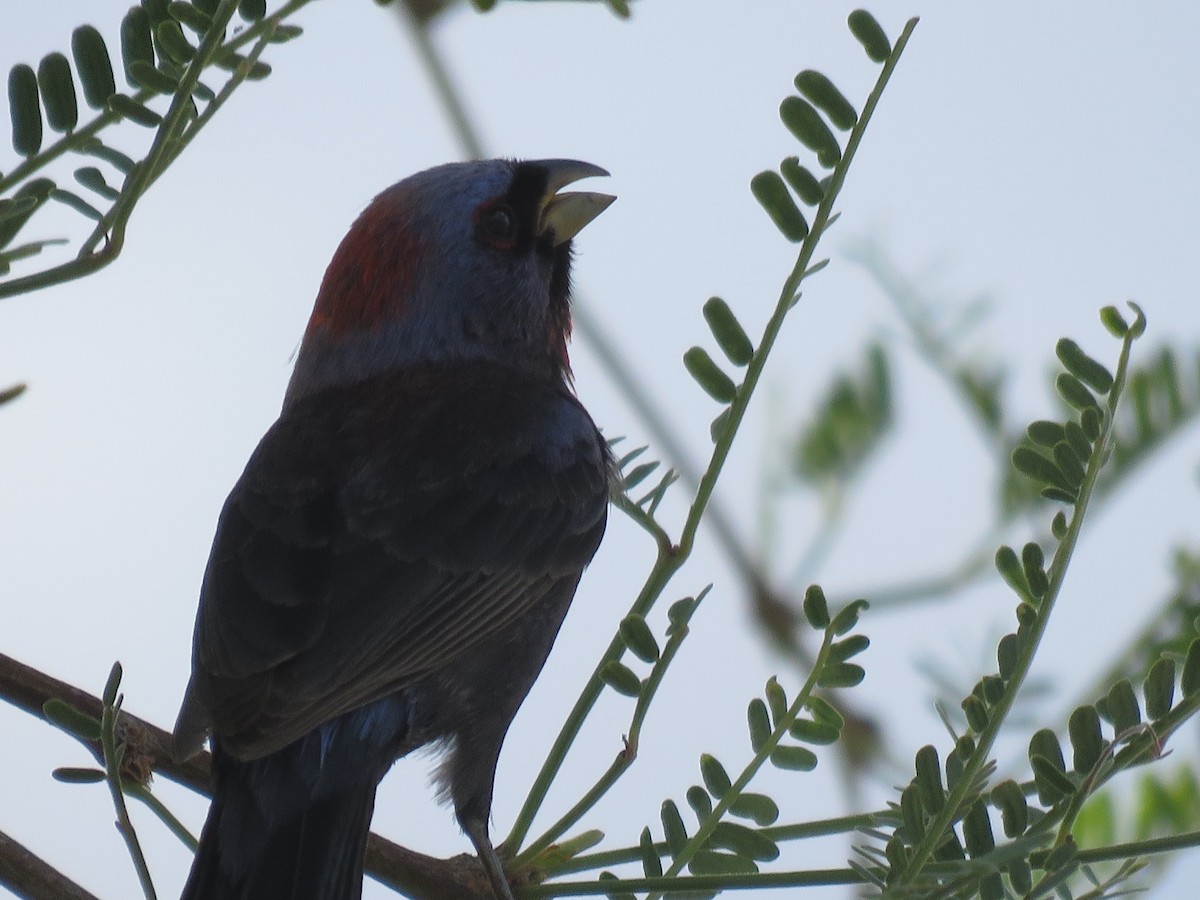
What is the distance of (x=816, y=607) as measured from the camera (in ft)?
6.43

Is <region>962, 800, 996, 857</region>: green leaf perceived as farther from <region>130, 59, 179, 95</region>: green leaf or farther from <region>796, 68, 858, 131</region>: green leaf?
<region>130, 59, 179, 95</region>: green leaf

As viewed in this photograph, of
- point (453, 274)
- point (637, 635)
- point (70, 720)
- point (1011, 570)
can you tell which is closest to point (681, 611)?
point (637, 635)

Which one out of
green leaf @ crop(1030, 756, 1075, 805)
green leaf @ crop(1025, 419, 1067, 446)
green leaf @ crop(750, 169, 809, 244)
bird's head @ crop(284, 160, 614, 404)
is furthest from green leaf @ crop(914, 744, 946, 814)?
bird's head @ crop(284, 160, 614, 404)

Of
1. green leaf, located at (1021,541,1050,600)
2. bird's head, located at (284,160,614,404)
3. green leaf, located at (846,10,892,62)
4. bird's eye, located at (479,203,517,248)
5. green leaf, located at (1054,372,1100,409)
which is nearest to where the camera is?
green leaf, located at (1021,541,1050,600)

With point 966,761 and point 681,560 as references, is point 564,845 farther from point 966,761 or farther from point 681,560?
point 966,761

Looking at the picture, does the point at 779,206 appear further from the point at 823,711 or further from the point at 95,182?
the point at 95,182

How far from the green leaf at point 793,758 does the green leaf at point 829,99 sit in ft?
2.82

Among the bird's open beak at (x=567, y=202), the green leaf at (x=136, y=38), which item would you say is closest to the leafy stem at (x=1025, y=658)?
the green leaf at (x=136, y=38)

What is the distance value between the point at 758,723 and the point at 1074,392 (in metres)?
0.59

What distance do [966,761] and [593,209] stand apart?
9.26 ft

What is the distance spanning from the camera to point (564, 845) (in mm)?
2473

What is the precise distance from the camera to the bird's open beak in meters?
4.28

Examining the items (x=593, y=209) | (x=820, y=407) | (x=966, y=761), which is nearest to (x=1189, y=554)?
(x=966, y=761)

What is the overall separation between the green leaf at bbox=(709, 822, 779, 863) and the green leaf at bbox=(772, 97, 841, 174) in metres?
0.92
